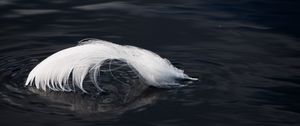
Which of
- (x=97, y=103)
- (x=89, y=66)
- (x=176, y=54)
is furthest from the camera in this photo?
(x=176, y=54)

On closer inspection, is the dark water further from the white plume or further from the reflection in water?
the white plume

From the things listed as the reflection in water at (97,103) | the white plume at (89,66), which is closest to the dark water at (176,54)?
the reflection in water at (97,103)

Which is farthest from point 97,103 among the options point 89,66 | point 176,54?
point 176,54

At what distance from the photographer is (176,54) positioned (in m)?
5.49

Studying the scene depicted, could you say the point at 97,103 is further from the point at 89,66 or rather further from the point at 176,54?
the point at 176,54

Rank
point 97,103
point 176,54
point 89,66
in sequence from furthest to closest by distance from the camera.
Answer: point 176,54
point 89,66
point 97,103

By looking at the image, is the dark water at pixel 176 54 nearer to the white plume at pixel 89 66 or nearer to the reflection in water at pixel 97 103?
the reflection in water at pixel 97 103

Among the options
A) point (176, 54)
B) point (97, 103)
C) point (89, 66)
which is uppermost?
point (89, 66)

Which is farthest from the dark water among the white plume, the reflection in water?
the white plume

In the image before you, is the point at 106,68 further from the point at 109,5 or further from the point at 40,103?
the point at 109,5

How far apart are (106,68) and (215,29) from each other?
176 cm

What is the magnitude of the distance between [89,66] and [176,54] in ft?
3.85

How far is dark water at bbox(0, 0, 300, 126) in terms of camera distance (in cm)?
420

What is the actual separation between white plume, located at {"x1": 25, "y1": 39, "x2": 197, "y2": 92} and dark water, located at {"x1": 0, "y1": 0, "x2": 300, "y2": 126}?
0.11 m
